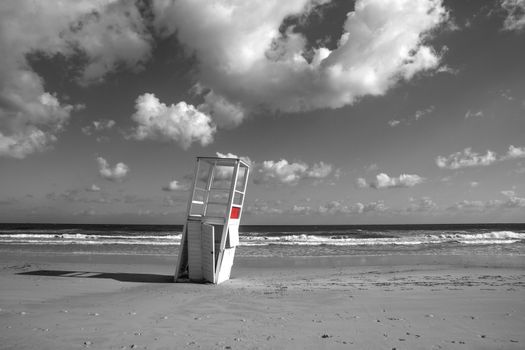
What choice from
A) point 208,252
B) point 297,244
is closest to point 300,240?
point 297,244

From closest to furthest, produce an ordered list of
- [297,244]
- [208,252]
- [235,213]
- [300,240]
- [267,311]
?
[267,311] → [208,252] → [235,213] → [297,244] → [300,240]

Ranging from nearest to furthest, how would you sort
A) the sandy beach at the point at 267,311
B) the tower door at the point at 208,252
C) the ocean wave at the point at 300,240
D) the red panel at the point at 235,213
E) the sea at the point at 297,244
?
1. the sandy beach at the point at 267,311
2. the tower door at the point at 208,252
3. the red panel at the point at 235,213
4. the sea at the point at 297,244
5. the ocean wave at the point at 300,240

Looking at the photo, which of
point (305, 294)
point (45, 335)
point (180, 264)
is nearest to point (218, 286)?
point (180, 264)

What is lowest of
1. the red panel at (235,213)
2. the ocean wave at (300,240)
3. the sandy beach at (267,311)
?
the ocean wave at (300,240)

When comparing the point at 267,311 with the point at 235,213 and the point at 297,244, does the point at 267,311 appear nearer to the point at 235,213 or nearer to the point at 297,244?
the point at 235,213

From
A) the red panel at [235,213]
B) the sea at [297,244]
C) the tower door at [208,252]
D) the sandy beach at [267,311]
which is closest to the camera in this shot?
the sandy beach at [267,311]

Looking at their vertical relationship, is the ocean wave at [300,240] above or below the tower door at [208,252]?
below

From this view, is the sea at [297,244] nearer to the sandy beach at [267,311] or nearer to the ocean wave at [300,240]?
the ocean wave at [300,240]

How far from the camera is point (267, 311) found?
6.86 metres

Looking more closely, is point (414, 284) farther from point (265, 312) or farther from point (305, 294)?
point (265, 312)

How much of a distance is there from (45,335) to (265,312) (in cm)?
348

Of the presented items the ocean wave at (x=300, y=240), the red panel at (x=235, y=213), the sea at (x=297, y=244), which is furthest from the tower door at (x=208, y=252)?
the ocean wave at (x=300, y=240)

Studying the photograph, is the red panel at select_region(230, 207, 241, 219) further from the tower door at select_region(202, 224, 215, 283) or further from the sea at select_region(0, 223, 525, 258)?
the sea at select_region(0, 223, 525, 258)

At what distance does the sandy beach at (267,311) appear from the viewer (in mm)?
5059
